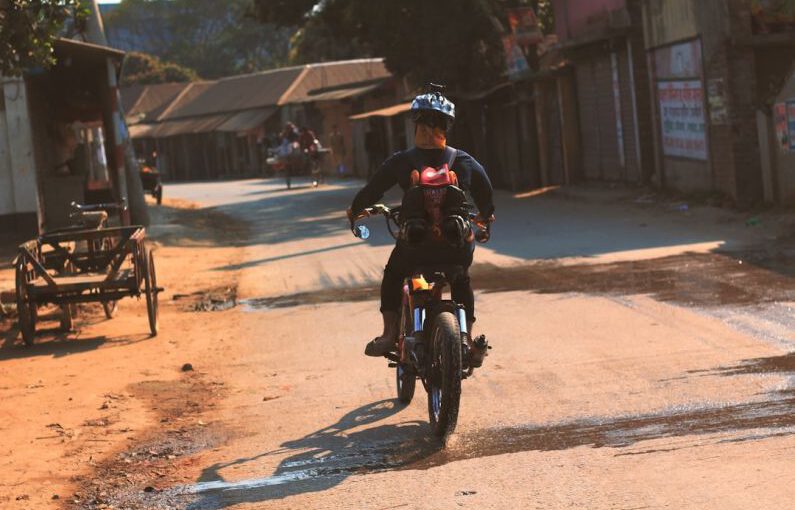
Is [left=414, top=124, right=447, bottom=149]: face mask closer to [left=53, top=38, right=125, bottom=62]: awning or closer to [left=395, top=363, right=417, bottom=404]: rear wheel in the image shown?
[left=395, top=363, right=417, bottom=404]: rear wheel

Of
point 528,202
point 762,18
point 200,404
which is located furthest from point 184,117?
point 200,404

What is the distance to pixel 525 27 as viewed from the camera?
3044cm

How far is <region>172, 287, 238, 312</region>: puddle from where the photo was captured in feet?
46.9

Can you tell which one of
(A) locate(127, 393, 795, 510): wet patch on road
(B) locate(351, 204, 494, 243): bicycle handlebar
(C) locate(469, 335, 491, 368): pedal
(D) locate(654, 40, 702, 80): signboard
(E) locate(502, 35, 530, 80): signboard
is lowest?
(A) locate(127, 393, 795, 510): wet patch on road

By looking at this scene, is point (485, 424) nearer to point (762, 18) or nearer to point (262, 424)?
point (262, 424)

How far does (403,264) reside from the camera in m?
7.23

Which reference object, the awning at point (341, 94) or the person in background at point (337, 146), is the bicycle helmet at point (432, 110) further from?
the person in background at point (337, 146)

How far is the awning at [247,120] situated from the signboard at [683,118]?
42366 mm

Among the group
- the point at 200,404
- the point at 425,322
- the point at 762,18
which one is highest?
the point at 762,18

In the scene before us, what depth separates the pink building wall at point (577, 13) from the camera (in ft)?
90.0

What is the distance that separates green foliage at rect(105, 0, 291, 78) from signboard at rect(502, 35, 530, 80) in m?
60.0

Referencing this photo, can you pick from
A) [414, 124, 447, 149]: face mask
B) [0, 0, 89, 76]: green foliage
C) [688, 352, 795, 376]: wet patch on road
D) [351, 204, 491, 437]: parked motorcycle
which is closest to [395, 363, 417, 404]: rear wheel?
[351, 204, 491, 437]: parked motorcycle

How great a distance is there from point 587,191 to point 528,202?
50.6 inches

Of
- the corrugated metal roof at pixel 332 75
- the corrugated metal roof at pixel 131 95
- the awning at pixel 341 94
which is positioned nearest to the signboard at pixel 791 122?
the awning at pixel 341 94
